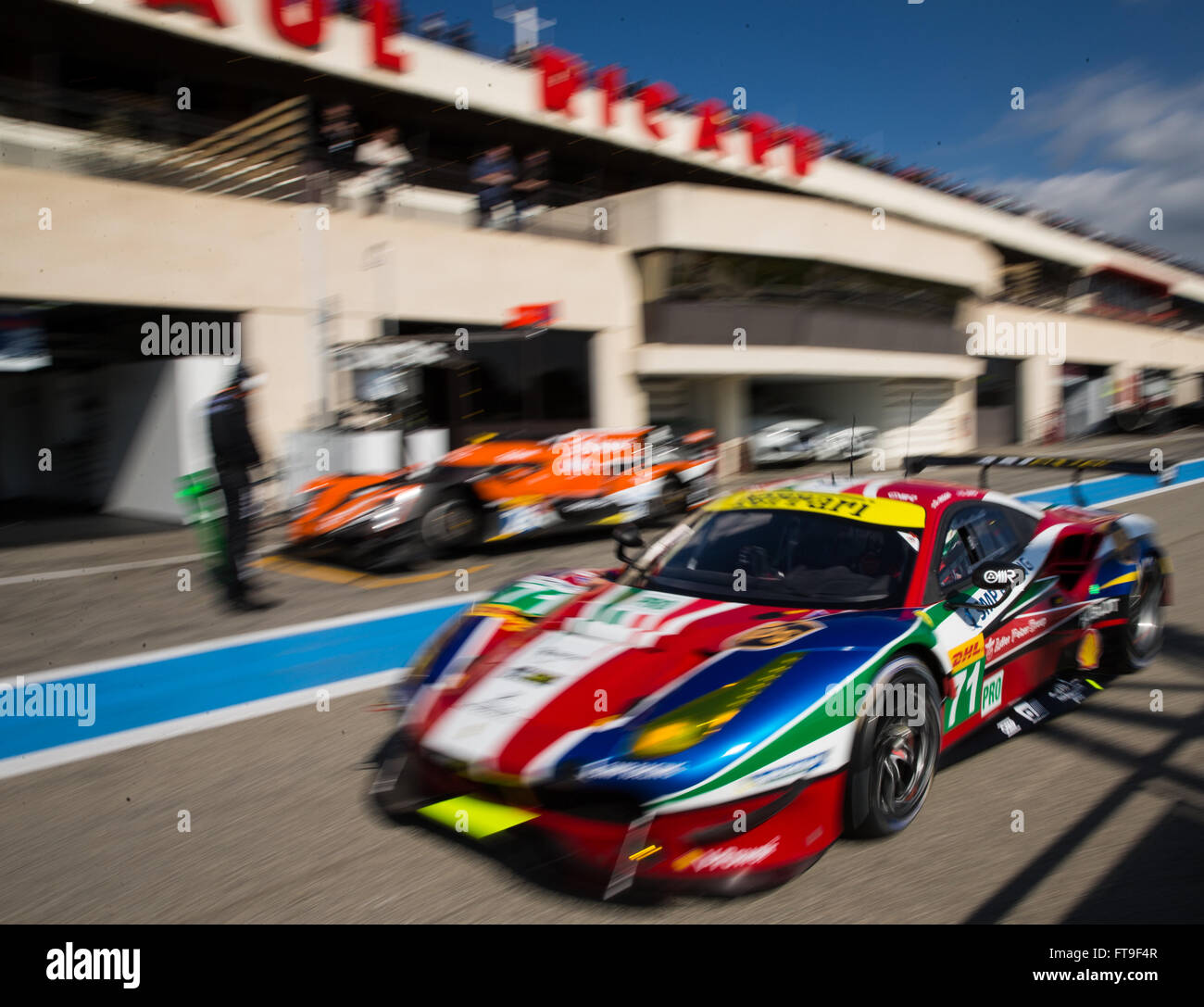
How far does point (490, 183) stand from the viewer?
671 inches

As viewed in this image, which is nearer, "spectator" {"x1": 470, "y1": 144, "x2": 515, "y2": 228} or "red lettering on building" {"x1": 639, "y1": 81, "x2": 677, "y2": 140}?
"spectator" {"x1": 470, "y1": 144, "x2": 515, "y2": 228}

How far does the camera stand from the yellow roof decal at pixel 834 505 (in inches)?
158

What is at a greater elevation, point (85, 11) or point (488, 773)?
point (85, 11)

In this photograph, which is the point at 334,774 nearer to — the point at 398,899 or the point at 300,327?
the point at 398,899

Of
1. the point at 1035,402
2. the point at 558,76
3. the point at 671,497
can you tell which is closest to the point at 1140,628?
the point at 671,497

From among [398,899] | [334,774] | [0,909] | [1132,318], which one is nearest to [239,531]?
[334,774]

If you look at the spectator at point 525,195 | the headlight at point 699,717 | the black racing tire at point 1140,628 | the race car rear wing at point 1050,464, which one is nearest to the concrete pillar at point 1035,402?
the spectator at point 525,195

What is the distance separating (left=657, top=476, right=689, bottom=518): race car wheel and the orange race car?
1cm

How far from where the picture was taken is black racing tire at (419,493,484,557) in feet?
29.3

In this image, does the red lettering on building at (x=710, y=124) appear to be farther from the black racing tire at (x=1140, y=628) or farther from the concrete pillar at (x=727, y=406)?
the black racing tire at (x=1140, y=628)

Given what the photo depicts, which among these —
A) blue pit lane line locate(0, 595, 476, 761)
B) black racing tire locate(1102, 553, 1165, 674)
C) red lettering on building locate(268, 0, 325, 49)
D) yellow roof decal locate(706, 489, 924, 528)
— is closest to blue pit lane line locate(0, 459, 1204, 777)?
blue pit lane line locate(0, 595, 476, 761)

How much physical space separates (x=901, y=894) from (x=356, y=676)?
3.53 m

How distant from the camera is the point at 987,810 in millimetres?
3412

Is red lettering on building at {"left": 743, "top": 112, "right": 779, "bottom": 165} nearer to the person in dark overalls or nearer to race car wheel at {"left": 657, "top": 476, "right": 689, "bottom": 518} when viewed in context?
race car wheel at {"left": 657, "top": 476, "right": 689, "bottom": 518}
